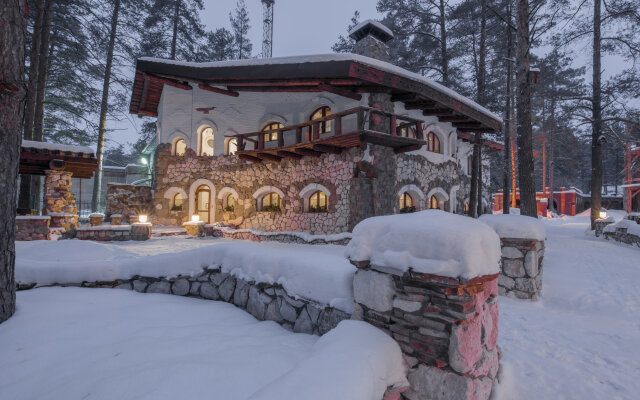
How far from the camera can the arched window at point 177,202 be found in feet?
40.3

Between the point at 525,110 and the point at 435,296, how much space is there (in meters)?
6.67

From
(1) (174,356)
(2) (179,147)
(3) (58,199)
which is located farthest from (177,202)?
(1) (174,356)

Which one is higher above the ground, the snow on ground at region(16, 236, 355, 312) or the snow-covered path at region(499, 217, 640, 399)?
the snow on ground at region(16, 236, 355, 312)

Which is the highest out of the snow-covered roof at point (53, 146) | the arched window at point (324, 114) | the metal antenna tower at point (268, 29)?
the metal antenna tower at point (268, 29)

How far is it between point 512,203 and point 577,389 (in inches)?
1026

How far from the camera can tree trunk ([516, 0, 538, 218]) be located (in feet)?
20.8

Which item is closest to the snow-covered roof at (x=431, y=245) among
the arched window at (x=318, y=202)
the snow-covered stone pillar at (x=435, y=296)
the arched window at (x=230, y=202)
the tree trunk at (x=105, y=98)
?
the snow-covered stone pillar at (x=435, y=296)

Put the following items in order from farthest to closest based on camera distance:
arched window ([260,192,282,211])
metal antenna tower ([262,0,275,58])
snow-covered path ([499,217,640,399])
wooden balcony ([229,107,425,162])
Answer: metal antenna tower ([262,0,275,58])
arched window ([260,192,282,211])
wooden balcony ([229,107,425,162])
snow-covered path ([499,217,640,399])

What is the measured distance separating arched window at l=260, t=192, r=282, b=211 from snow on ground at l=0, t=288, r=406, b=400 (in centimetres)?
739

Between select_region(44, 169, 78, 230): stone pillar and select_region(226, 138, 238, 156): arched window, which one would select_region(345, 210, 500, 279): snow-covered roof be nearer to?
select_region(44, 169, 78, 230): stone pillar

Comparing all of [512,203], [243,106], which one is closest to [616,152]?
[512,203]

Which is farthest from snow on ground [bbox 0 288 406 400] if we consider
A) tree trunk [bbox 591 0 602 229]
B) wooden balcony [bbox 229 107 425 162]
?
tree trunk [bbox 591 0 602 229]

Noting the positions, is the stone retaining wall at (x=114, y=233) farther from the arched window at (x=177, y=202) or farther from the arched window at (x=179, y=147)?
the arched window at (x=179, y=147)

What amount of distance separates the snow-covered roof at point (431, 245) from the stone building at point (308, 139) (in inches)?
227
